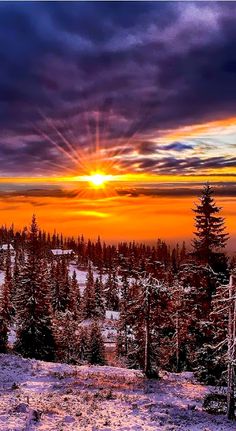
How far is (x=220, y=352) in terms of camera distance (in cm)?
2700

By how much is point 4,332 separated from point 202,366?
98.3 ft

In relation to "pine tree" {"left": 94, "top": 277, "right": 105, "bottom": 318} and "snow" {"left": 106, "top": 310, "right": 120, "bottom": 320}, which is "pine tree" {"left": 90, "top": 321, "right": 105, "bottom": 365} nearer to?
"snow" {"left": 106, "top": 310, "right": 120, "bottom": 320}

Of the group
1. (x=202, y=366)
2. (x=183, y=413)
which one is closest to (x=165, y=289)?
(x=202, y=366)

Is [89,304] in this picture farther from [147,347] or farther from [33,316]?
[147,347]

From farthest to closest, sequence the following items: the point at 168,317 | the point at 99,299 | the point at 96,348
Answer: the point at 99,299 → the point at 96,348 → the point at 168,317

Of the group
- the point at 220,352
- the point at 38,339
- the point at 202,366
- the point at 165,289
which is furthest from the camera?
the point at 38,339

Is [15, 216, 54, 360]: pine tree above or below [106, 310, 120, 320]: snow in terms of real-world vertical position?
above

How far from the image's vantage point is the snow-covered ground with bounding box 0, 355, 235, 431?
20578 millimetres

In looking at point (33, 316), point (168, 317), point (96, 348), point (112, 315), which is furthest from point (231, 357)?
point (112, 315)

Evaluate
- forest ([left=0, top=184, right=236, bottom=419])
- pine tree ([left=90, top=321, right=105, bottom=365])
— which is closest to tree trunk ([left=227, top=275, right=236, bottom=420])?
forest ([left=0, top=184, right=236, bottom=419])

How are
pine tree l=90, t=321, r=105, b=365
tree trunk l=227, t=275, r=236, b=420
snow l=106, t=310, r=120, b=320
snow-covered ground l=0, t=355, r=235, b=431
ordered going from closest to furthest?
1. snow-covered ground l=0, t=355, r=235, b=431
2. tree trunk l=227, t=275, r=236, b=420
3. pine tree l=90, t=321, r=105, b=365
4. snow l=106, t=310, r=120, b=320

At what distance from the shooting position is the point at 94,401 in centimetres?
2428

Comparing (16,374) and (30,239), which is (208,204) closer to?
(16,374)

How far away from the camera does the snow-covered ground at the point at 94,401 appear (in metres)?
20.6
